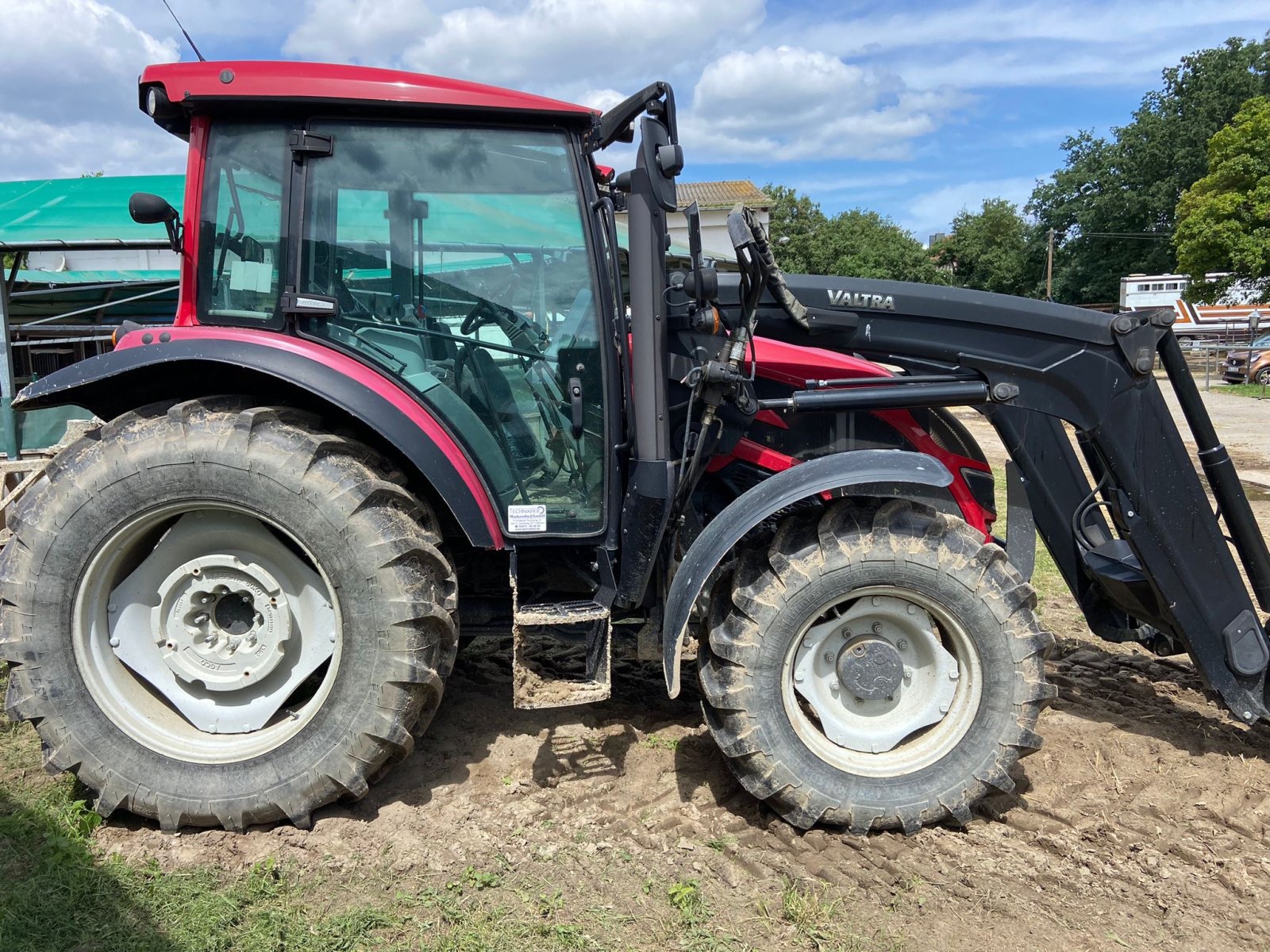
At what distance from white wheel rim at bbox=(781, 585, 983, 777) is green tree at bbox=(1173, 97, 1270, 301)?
1380 inches

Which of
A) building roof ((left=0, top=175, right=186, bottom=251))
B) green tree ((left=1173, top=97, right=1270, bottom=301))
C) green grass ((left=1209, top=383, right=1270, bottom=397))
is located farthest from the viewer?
green tree ((left=1173, top=97, right=1270, bottom=301))

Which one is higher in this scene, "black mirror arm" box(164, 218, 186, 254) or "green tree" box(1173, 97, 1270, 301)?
"green tree" box(1173, 97, 1270, 301)

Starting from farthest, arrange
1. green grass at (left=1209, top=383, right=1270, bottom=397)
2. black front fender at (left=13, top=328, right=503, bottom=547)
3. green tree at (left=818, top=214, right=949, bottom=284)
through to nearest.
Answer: green tree at (left=818, top=214, right=949, bottom=284) < green grass at (left=1209, top=383, right=1270, bottom=397) < black front fender at (left=13, top=328, right=503, bottom=547)

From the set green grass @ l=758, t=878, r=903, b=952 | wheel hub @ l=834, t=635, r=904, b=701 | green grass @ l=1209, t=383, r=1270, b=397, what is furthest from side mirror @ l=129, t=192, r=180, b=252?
green grass @ l=1209, t=383, r=1270, b=397

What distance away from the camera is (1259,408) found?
17016mm

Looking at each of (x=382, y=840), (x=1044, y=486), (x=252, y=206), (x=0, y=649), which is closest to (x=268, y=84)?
(x=252, y=206)

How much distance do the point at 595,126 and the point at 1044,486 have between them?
2.21m

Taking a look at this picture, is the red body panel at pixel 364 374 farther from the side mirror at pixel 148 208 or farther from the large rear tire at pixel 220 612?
the side mirror at pixel 148 208

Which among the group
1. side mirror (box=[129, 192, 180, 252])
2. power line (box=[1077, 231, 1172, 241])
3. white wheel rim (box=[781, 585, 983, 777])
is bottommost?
white wheel rim (box=[781, 585, 983, 777])

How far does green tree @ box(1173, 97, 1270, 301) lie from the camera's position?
30.9m

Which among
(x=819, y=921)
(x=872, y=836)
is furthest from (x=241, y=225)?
(x=872, y=836)

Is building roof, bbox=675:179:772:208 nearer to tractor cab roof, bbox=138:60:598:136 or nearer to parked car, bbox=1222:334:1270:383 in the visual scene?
parked car, bbox=1222:334:1270:383

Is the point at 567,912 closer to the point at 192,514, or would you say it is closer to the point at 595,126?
the point at 192,514

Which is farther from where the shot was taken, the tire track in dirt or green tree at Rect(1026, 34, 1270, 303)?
green tree at Rect(1026, 34, 1270, 303)
